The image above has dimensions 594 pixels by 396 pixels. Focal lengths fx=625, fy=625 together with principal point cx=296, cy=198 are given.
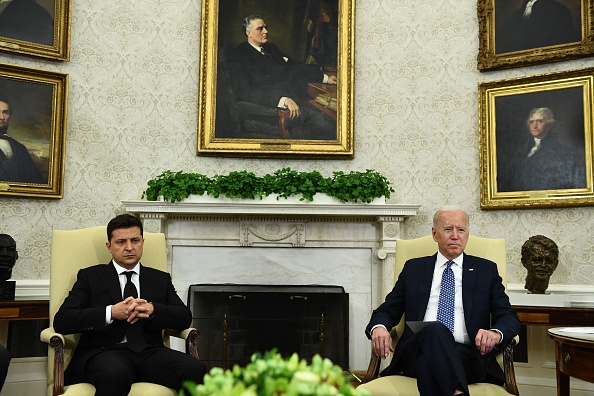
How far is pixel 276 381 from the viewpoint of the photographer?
5.38 feet

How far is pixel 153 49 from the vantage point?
21.0 feet

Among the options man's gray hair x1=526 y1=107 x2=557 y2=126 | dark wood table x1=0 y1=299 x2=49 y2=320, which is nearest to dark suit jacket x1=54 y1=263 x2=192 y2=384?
dark wood table x1=0 y1=299 x2=49 y2=320

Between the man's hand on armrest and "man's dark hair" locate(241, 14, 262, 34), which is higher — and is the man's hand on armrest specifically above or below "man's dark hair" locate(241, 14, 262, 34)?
below

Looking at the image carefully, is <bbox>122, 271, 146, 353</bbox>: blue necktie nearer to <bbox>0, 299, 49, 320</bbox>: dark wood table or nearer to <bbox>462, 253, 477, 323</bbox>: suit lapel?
<bbox>0, 299, 49, 320</bbox>: dark wood table

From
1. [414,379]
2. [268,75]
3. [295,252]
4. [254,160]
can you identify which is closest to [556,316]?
[414,379]

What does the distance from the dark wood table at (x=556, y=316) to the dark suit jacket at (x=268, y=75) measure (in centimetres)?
301

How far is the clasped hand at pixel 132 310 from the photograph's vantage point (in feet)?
11.9

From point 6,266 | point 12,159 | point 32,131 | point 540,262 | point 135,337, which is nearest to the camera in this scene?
point 135,337

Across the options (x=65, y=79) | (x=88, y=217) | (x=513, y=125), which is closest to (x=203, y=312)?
(x=88, y=217)

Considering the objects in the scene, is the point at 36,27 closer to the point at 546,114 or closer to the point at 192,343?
the point at 192,343

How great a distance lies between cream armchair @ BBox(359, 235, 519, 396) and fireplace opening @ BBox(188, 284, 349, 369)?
1548 mm

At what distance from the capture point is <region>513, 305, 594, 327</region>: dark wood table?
4.82 m

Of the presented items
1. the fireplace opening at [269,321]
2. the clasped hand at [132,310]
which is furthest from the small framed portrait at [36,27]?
the clasped hand at [132,310]

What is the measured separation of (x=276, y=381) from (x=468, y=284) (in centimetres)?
245
